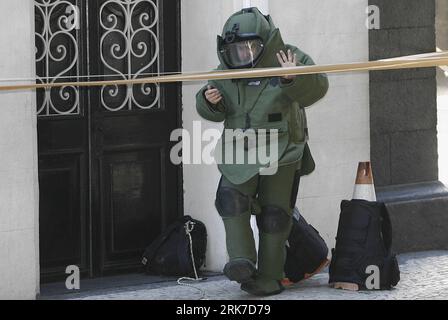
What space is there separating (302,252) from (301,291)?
270 millimetres

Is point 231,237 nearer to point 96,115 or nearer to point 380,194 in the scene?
point 96,115

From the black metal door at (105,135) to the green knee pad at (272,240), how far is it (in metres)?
1.27

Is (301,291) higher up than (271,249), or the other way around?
(271,249)

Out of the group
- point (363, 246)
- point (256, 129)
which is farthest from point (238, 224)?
point (363, 246)

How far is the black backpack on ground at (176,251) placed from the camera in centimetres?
1096

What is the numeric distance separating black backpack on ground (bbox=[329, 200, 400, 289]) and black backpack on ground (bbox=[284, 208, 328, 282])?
12 centimetres

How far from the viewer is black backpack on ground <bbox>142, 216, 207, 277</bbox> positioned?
36.0 ft

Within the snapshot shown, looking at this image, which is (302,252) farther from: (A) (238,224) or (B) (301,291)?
(A) (238,224)

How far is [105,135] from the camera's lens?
10953mm

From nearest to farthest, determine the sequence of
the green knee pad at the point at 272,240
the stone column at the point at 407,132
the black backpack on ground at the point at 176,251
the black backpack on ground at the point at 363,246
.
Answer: the green knee pad at the point at 272,240 < the black backpack on ground at the point at 363,246 < the black backpack on ground at the point at 176,251 < the stone column at the point at 407,132
